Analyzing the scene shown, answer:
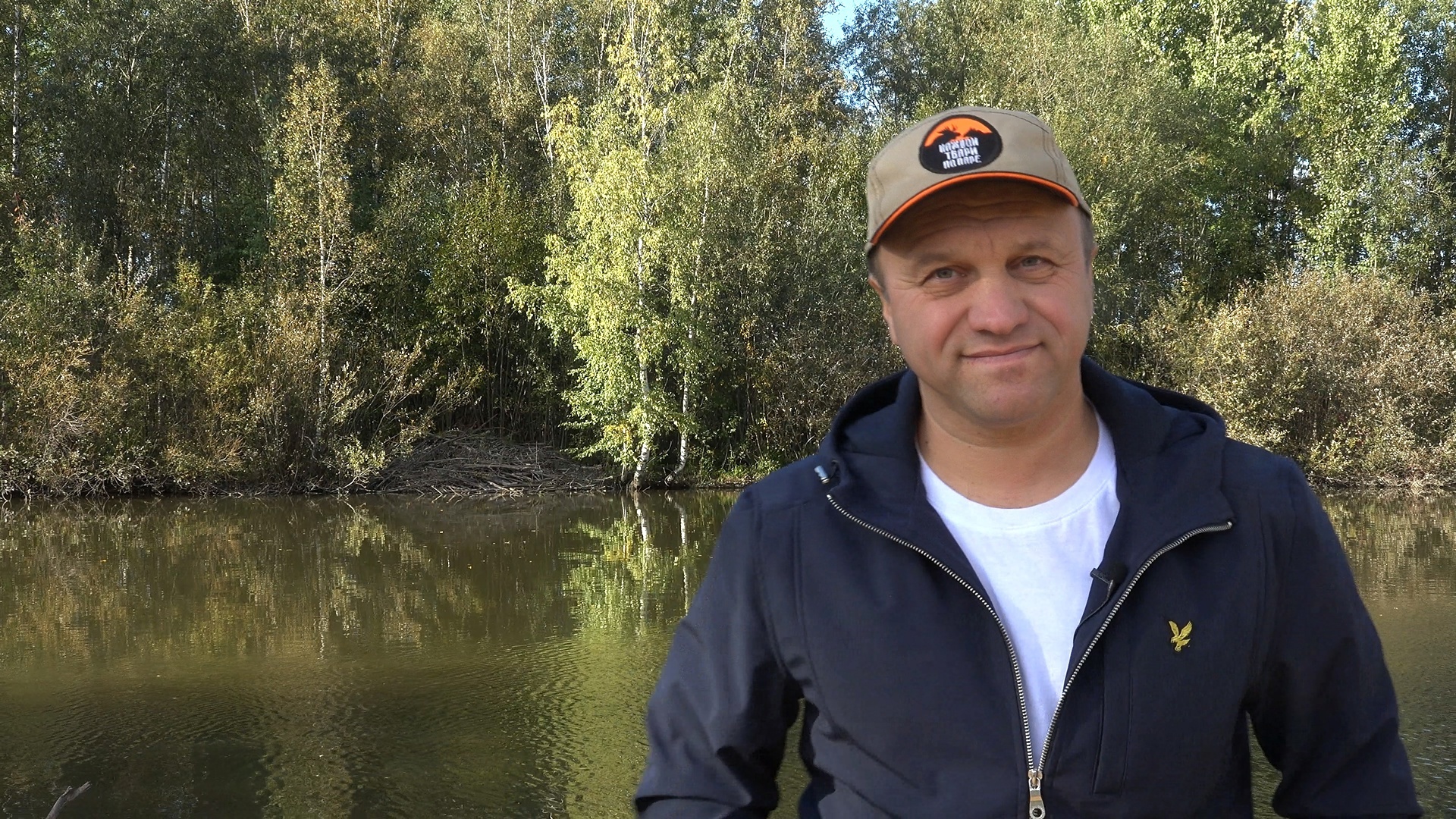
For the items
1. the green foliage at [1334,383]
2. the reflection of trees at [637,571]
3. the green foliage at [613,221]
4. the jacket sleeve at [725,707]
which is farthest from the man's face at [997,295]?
the green foliage at [1334,383]

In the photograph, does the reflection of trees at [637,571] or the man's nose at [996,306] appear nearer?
the man's nose at [996,306]

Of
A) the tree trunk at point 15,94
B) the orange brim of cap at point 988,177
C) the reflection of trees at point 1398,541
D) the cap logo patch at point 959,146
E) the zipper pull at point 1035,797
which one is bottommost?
the reflection of trees at point 1398,541

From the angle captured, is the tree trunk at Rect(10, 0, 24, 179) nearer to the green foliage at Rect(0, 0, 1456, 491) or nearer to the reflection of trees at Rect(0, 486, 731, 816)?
the green foliage at Rect(0, 0, 1456, 491)

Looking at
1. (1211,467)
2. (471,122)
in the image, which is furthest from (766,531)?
(471,122)

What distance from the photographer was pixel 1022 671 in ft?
5.59

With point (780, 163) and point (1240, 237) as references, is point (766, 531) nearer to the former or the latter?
point (780, 163)

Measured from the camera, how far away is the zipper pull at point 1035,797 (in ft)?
5.39

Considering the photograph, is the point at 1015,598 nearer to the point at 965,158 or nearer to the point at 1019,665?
the point at 1019,665

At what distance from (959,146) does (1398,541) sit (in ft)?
44.9

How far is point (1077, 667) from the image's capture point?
1656 millimetres

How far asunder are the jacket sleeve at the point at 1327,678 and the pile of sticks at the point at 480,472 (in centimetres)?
1891

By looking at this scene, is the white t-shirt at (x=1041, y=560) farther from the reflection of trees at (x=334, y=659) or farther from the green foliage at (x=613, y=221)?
the green foliage at (x=613, y=221)

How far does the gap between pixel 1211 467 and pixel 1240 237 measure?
3029 cm

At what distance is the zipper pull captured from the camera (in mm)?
1644
